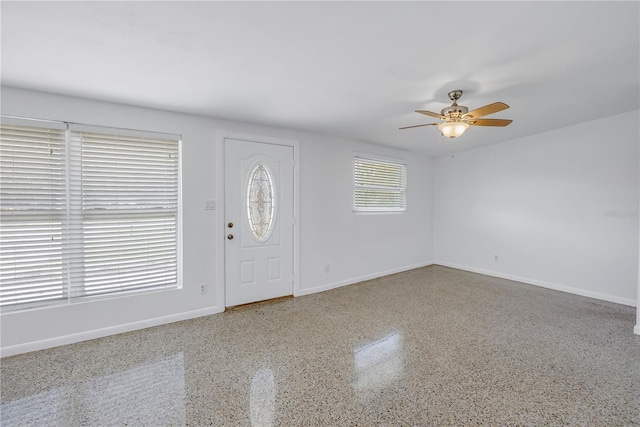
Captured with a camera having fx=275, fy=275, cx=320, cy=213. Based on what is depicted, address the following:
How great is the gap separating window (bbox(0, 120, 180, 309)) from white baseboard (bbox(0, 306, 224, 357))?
1.12ft

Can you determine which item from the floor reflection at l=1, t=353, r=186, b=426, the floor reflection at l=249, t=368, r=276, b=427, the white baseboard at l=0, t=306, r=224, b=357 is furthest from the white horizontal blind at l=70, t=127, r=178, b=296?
the floor reflection at l=249, t=368, r=276, b=427

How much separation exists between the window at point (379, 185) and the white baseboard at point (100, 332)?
2752 mm

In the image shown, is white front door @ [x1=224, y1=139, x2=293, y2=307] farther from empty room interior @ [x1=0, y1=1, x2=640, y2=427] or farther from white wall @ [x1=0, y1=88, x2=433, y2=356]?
white wall @ [x1=0, y1=88, x2=433, y2=356]

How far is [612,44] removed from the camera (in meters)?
1.99

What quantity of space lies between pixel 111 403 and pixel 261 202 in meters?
2.37

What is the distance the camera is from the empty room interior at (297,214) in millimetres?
1717

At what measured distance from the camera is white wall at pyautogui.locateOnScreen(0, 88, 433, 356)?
2.48 m

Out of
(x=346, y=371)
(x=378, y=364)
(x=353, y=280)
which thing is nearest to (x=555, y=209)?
(x=353, y=280)

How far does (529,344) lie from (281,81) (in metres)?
3.29

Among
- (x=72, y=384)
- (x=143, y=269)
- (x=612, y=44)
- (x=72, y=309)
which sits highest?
(x=612, y=44)

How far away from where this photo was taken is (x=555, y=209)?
4188mm

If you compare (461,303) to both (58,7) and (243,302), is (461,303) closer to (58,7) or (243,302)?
(243,302)

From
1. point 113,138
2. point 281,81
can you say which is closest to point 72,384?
point 113,138

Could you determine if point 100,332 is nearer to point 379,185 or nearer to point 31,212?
point 31,212
